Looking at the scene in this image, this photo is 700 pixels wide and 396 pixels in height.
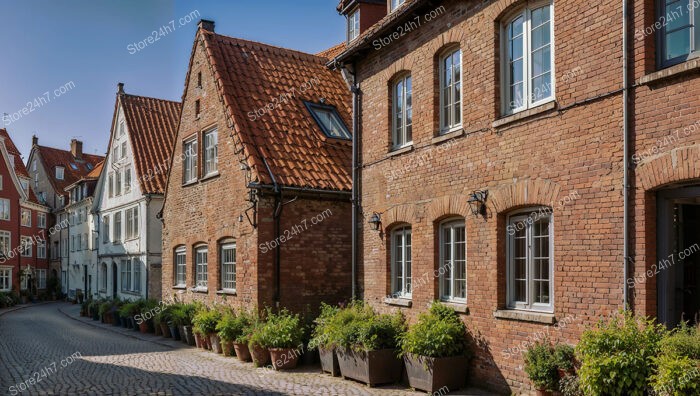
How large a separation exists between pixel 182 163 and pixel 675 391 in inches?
695

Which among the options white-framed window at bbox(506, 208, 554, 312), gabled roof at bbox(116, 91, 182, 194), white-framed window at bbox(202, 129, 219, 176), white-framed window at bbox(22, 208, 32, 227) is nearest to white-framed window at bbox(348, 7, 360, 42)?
white-framed window at bbox(202, 129, 219, 176)

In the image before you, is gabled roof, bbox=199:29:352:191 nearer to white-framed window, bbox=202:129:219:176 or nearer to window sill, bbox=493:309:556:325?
white-framed window, bbox=202:129:219:176

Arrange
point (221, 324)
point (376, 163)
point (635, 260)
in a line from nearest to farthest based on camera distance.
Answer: point (635, 260)
point (376, 163)
point (221, 324)

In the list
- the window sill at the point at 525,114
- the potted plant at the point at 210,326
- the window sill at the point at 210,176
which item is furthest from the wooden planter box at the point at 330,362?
the window sill at the point at 210,176

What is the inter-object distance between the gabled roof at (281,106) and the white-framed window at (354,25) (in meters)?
2.96

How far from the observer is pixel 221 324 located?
16.0 m

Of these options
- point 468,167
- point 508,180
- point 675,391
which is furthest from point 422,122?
point 675,391

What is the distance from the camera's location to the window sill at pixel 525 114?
31.3 ft

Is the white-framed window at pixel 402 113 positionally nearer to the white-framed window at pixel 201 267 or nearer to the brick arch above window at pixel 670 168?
the brick arch above window at pixel 670 168

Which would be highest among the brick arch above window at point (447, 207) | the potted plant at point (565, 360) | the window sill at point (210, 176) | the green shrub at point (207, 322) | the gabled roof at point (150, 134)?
the gabled roof at point (150, 134)

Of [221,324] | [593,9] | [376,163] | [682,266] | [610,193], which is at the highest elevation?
[593,9]

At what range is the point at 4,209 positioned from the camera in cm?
4994

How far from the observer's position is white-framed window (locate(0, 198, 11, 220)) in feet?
163

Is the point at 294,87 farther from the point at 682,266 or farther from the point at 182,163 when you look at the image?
the point at 682,266
